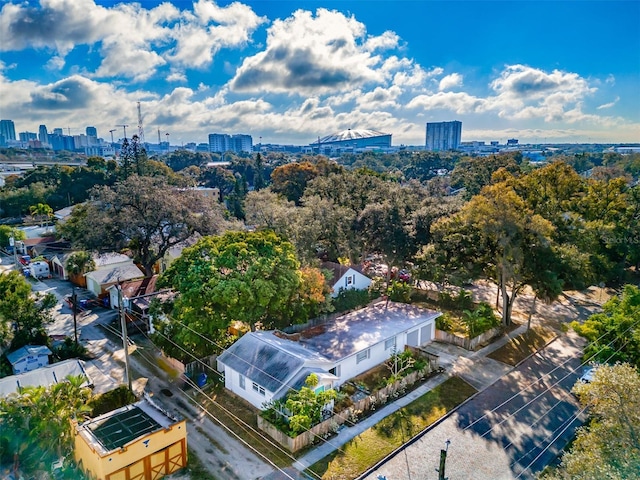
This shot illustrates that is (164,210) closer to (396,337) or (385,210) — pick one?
(385,210)

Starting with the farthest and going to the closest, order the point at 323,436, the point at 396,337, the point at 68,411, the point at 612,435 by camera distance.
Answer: the point at 396,337
the point at 323,436
the point at 68,411
the point at 612,435

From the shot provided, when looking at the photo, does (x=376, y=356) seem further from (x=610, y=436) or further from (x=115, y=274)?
(x=115, y=274)

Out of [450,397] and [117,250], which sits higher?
[117,250]

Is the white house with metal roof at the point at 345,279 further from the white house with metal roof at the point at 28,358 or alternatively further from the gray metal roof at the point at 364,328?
the white house with metal roof at the point at 28,358

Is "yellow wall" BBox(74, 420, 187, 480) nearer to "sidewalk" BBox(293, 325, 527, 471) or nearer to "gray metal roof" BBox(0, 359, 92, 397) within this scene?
"sidewalk" BBox(293, 325, 527, 471)

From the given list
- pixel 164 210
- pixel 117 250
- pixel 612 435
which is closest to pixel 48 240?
pixel 117 250

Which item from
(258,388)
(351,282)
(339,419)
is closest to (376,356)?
(339,419)

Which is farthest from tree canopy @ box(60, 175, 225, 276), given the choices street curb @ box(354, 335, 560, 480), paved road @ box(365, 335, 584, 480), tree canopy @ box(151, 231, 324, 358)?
paved road @ box(365, 335, 584, 480)

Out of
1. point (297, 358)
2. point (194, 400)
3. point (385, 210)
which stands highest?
point (385, 210)
